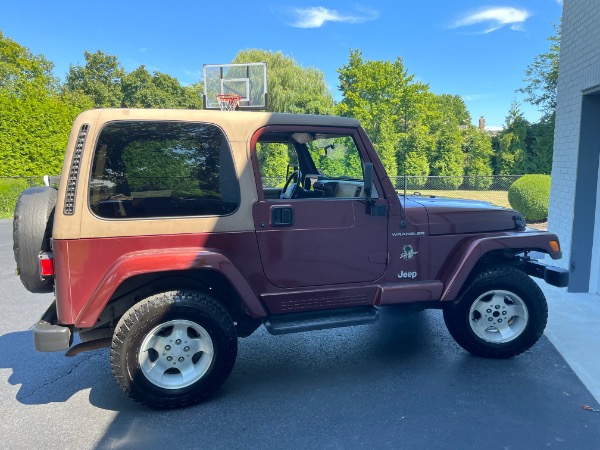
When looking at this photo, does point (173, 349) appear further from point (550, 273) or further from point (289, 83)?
point (289, 83)

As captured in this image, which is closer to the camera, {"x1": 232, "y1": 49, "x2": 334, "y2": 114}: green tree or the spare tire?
the spare tire

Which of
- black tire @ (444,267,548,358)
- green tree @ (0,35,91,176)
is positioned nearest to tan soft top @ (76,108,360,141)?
black tire @ (444,267,548,358)

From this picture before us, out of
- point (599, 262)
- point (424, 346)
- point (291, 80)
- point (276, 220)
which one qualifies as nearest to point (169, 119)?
point (276, 220)

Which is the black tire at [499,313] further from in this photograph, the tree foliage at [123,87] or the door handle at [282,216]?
the tree foliage at [123,87]

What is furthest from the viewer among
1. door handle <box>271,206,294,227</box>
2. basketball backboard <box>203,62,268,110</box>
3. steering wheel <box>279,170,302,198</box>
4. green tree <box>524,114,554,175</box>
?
green tree <box>524,114,554,175</box>

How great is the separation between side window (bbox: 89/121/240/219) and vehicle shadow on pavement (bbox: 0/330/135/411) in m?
1.44

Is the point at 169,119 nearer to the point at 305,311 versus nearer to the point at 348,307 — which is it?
the point at 305,311

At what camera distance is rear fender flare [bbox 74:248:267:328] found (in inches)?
110

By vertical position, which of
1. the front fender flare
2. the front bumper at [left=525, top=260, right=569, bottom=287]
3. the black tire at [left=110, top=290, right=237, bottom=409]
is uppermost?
the front fender flare

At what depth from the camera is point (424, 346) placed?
4.11 m

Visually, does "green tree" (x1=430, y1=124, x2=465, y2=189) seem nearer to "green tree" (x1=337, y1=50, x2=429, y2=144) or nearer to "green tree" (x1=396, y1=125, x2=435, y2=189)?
"green tree" (x1=396, y1=125, x2=435, y2=189)

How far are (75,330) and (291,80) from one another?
80.9ft

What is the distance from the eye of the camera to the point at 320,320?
334cm

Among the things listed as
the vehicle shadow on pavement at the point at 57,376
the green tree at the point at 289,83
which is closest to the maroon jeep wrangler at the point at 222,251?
the vehicle shadow on pavement at the point at 57,376
